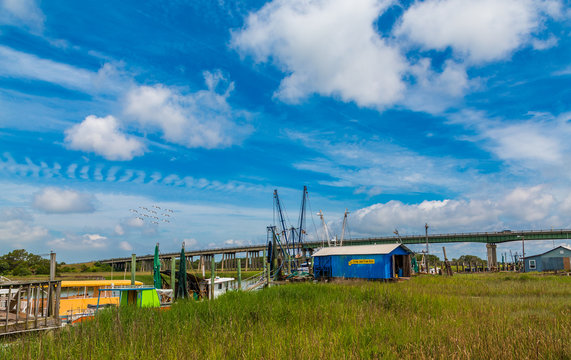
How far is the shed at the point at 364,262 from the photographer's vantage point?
120 feet

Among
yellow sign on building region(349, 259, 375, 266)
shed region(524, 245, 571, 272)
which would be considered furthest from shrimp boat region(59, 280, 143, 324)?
shed region(524, 245, 571, 272)

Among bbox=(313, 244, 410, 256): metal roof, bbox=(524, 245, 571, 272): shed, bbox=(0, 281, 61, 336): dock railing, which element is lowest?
bbox=(524, 245, 571, 272): shed

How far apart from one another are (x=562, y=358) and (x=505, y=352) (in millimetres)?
1283

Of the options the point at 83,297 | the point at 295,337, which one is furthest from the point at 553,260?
the point at 295,337

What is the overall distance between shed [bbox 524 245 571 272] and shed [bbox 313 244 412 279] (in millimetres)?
37224

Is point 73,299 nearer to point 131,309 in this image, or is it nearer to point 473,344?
point 131,309

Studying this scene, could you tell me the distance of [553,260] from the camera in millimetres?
63219

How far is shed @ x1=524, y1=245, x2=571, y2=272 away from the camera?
60931mm

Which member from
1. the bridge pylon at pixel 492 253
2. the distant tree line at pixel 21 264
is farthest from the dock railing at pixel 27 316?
the bridge pylon at pixel 492 253

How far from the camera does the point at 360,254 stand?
3803 centimetres

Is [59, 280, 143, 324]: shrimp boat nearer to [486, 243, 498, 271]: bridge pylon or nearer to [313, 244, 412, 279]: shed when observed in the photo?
[313, 244, 412, 279]: shed

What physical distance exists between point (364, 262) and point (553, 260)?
1795 inches

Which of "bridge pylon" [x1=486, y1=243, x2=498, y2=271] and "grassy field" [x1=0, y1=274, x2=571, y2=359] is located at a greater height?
"grassy field" [x1=0, y1=274, x2=571, y2=359]

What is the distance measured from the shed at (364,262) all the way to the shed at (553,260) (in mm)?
37224
